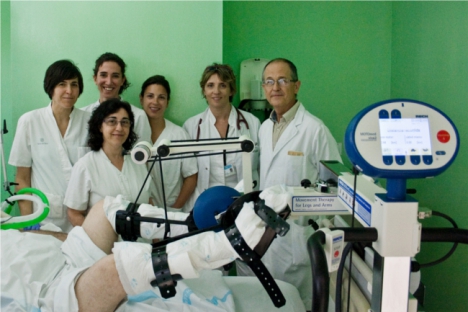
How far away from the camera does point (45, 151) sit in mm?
2186

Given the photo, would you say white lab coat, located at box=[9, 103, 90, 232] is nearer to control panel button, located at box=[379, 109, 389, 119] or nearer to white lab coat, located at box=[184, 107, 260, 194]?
white lab coat, located at box=[184, 107, 260, 194]

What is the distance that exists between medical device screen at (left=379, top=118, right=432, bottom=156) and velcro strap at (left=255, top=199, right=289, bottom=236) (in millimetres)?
367

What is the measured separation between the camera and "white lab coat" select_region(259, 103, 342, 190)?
6.75 feet

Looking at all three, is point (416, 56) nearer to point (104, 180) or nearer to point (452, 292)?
point (452, 292)

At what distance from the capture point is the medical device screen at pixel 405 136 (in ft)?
2.28

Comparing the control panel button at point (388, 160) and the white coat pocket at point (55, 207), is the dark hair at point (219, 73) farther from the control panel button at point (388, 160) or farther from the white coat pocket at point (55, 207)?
the control panel button at point (388, 160)

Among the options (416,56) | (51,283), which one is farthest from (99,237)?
(416,56)

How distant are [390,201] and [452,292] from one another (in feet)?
5.97

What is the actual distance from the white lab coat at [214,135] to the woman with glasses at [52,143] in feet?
2.23

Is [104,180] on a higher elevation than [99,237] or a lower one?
higher

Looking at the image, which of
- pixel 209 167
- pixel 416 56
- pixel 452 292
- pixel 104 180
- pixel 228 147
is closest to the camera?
pixel 228 147

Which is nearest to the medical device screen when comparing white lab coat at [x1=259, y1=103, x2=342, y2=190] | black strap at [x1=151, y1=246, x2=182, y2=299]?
black strap at [x1=151, y1=246, x2=182, y2=299]

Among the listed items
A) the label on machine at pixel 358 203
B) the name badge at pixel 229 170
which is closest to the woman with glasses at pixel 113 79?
the name badge at pixel 229 170

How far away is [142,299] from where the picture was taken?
4.44 feet
